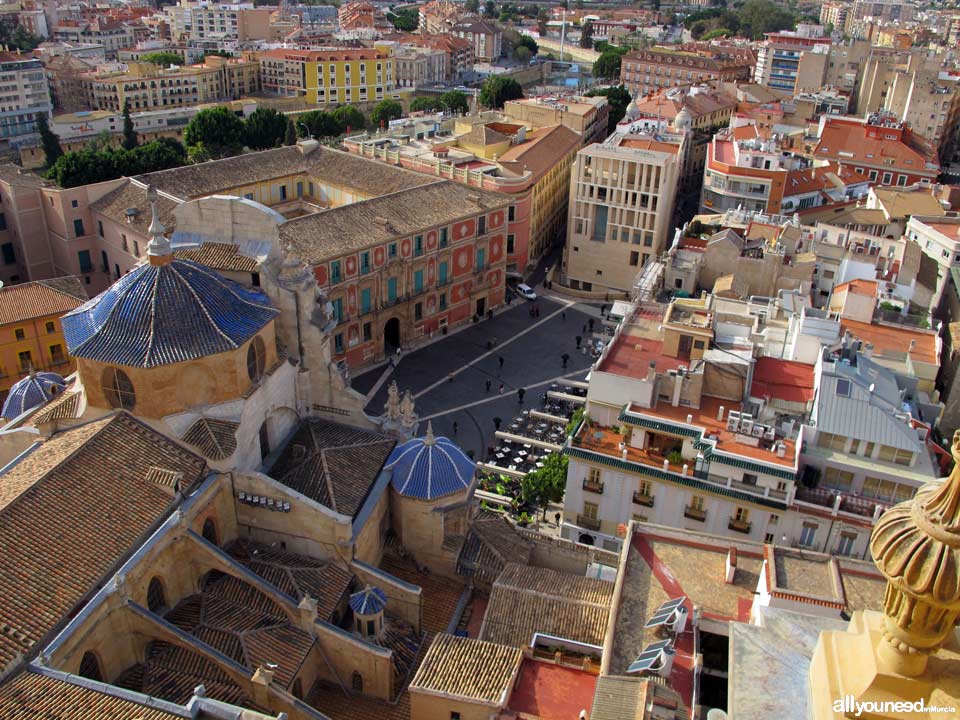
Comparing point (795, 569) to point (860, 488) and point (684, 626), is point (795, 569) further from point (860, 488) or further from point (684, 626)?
point (860, 488)

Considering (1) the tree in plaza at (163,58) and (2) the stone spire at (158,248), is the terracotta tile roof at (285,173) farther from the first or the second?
(1) the tree in plaza at (163,58)

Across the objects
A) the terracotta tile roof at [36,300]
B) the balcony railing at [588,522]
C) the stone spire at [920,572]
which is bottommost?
the balcony railing at [588,522]

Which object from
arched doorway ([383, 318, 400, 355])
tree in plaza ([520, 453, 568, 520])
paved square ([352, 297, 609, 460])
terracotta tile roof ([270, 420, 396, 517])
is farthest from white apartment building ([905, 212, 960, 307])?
terracotta tile roof ([270, 420, 396, 517])

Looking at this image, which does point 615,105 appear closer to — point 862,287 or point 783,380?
point 862,287

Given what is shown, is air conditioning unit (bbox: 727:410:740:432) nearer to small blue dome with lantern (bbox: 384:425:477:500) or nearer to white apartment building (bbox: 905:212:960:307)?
small blue dome with lantern (bbox: 384:425:477:500)

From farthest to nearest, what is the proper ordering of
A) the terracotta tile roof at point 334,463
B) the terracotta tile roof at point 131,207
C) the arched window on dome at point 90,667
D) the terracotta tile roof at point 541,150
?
the terracotta tile roof at point 541,150 < the terracotta tile roof at point 131,207 < the terracotta tile roof at point 334,463 < the arched window on dome at point 90,667

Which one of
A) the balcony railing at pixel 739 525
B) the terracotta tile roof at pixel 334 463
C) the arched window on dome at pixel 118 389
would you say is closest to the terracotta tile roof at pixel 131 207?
the terracotta tile roof at pixel 334 463

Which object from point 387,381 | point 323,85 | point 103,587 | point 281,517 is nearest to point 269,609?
point 281,517
